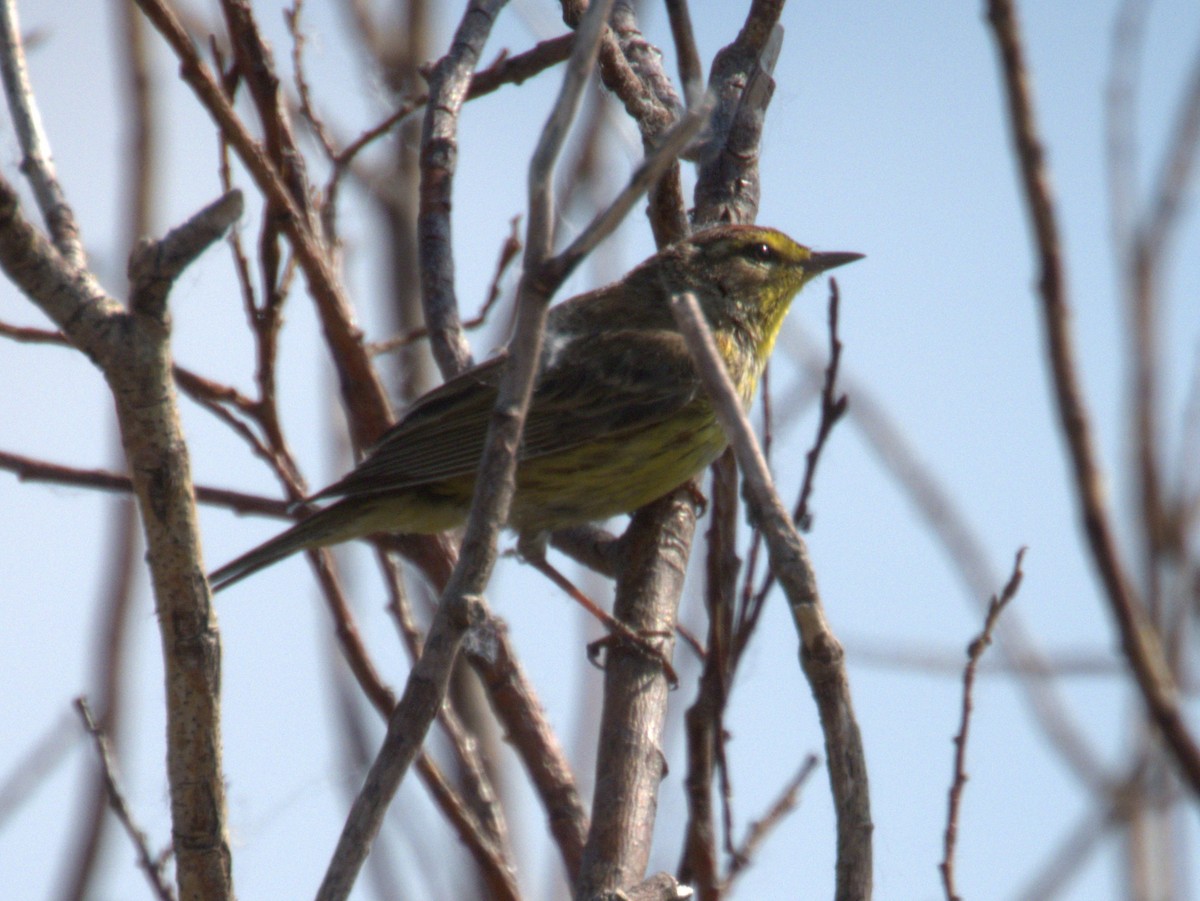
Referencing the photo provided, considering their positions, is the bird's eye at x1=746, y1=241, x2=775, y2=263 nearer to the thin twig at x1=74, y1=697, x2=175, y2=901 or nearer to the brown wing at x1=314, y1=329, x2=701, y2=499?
the brown wing at x1=314, y1=329, x2=701, y2=499

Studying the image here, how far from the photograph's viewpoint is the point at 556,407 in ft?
18.6

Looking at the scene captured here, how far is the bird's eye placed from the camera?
5672 millimetres

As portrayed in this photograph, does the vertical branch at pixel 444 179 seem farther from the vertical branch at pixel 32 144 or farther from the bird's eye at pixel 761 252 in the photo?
the vertical branch at pixel 32 144

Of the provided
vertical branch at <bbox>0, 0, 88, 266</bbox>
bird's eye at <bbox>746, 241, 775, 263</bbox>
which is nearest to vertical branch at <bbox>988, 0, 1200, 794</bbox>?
vertical branch at <bbox>0, 0, 88, 266</bbox>

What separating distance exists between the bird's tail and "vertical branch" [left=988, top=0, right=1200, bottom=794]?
3.87 metres

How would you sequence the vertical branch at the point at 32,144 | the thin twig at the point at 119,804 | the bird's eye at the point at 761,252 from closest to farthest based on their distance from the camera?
the vertical branch at the point at 32,144, the thin twig at the point at 119,804, the bird's eye at the point at 761,252

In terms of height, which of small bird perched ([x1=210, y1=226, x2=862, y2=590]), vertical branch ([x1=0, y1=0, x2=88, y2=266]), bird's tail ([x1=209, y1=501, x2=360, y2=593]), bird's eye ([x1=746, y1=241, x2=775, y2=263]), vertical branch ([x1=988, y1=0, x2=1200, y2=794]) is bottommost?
vertical branch ([x1=988, y1=0, x2=1200, y2=794])

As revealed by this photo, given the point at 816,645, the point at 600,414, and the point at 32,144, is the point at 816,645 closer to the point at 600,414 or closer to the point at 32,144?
the point at 32,144

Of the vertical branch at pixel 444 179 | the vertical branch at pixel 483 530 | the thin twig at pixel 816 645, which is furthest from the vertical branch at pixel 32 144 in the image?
the vertical branch at pixel 444 179

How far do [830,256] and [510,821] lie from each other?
2.70 m

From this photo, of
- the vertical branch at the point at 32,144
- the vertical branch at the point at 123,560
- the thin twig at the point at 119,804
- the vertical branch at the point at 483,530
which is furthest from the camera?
the vertical branch at the point at 123,560

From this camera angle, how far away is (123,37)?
523 cm

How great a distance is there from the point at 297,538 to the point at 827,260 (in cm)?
256

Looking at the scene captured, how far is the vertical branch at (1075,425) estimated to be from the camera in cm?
126
